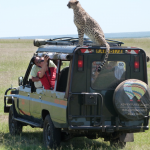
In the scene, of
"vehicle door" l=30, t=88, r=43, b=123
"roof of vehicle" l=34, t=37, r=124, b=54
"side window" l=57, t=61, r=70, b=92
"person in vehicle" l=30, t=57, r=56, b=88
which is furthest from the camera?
"person in vehicle" l=30, t=57, r=56, b=88

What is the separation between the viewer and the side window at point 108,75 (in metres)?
6.02

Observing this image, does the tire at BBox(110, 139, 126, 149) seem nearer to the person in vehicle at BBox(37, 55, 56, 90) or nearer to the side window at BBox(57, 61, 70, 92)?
the side window at BBox(57, 61, 70, 92)

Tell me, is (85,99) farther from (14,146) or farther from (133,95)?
(14,146)

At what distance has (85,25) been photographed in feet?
23.2

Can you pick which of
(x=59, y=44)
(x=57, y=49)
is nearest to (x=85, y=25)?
(x=59, y=44)

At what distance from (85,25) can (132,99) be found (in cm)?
187

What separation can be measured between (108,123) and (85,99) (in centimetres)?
60

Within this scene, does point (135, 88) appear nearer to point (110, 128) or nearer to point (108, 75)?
point (108, 75)

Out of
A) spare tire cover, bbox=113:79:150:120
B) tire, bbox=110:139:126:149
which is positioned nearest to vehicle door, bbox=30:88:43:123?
tire, bbox=110:139:126:149

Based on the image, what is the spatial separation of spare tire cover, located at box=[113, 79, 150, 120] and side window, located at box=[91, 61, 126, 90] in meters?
0.24

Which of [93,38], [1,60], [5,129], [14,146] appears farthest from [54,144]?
[1,60]

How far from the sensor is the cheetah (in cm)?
673

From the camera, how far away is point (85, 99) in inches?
230

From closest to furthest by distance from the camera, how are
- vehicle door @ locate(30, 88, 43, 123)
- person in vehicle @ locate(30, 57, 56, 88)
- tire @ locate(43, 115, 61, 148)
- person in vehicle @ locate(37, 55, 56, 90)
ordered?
tire @ locate(43, 115, 61, 148), person in vehicle @ locate(37, 55, 56, 90), vehicle door @ locate(30, 88, 43, 123), person in vehicle @ locate(30, 57, 56, 88)
